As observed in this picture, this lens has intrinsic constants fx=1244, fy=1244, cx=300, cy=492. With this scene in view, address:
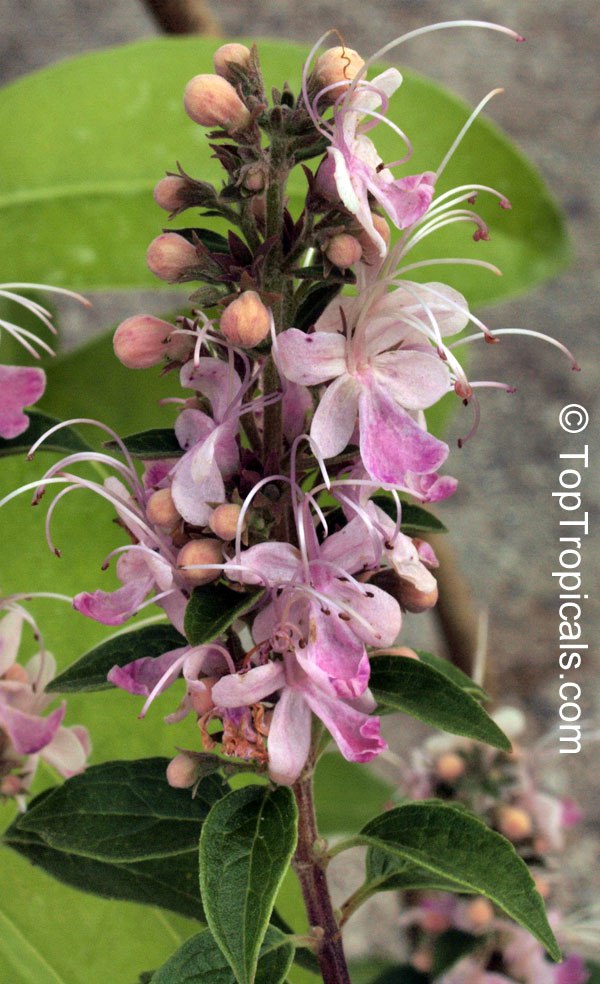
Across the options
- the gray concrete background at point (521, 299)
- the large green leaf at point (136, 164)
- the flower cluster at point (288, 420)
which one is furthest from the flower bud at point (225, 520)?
the gray concrete background at point (521, 299)

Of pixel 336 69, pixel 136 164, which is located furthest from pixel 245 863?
pixel 136 164

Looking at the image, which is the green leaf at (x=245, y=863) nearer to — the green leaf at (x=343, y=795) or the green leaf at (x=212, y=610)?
the green leaf at (x=212, y=610)

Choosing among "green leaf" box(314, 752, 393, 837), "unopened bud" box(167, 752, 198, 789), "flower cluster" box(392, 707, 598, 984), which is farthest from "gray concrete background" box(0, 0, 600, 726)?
"unopened bud" box(167, 752, 198, 789)

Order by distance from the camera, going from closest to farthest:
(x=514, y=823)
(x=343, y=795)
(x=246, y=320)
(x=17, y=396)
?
(x=246, y=320), (x=17, y=396), (x=514, y=823), (x=343, y=795)

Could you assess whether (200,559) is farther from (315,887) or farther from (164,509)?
(315,887)

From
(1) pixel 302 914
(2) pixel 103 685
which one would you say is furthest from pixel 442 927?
(2) pixel 103 685

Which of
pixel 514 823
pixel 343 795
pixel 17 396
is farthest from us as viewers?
pixel 343 795
